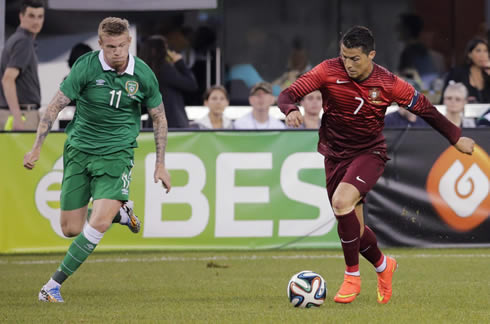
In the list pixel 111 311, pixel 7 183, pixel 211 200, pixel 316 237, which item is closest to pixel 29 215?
pixel 7 183

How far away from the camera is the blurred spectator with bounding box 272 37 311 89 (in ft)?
55.1

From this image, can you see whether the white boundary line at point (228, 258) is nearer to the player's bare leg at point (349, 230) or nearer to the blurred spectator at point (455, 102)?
the blurred spectator at point (455, 102)

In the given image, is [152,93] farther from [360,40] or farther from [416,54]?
[416,54]

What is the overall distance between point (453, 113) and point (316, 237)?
2.55 meters

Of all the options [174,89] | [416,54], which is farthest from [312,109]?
[416,54]

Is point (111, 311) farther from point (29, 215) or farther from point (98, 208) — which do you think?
point (29, 215)

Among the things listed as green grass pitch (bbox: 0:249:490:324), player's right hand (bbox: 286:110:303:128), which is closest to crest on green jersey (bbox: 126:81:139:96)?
player's right hand (bbox: 286:110:303:128)

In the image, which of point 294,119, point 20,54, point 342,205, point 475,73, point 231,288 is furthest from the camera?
point 475,73

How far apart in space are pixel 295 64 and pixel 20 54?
5.12 m

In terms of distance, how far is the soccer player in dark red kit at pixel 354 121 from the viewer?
26.1 feet

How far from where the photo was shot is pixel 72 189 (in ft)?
28.5

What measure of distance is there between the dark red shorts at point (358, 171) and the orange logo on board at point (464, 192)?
4169mm

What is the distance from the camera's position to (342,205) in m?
8.00

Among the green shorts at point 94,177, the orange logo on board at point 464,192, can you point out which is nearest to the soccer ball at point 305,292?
the green shorts at point 94,177
